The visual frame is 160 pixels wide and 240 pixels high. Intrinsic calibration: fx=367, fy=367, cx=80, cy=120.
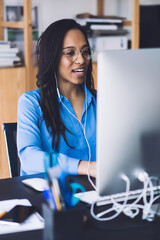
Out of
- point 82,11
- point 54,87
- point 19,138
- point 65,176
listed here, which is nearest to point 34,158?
point 19,138

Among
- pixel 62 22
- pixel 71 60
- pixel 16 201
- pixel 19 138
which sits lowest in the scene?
pixel 16 201

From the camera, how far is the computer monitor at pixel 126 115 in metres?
0.96

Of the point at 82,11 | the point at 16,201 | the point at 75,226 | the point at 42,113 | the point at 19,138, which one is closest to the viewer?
the point at 75,226

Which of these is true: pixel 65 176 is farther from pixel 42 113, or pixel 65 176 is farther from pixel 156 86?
pixel 42 113

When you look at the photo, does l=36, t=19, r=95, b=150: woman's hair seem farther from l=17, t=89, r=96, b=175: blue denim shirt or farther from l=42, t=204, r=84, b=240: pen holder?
l=42, t=204, r=84, b=240: pen holder

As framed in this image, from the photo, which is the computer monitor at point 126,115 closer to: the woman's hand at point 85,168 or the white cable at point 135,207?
the white cable at point 135,207

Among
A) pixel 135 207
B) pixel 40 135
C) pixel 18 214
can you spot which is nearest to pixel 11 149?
pixel 40 135

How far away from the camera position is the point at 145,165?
3.44ft

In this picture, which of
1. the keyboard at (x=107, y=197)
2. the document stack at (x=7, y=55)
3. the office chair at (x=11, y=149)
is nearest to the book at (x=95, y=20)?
the document stack at (x=7, y=55)

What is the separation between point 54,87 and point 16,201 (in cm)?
69

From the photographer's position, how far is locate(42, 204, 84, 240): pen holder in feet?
2.72

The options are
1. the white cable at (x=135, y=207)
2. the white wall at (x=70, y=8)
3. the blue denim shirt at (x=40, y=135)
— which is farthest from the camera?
the white wall at (x=70, y=8)

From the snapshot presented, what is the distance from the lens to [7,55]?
258cm

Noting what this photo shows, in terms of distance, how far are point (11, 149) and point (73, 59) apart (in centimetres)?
50
